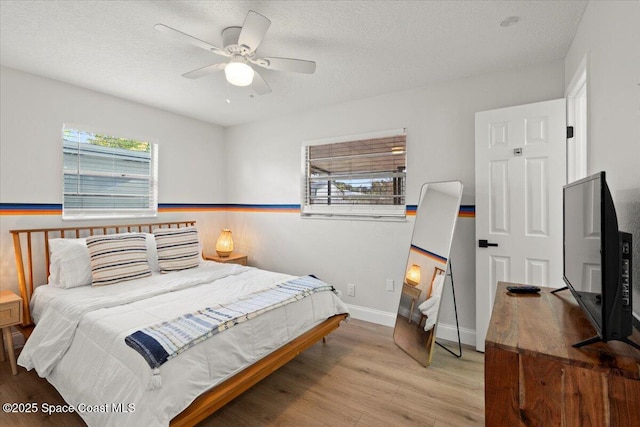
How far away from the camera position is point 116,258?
111 inches

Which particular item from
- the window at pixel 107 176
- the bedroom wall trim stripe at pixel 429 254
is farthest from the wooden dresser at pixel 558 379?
the window at pixel 107 176

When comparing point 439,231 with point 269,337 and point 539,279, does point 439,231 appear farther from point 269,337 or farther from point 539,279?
point 269,337

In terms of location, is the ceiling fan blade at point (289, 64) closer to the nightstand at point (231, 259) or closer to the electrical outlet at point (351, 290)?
the electrical outlet at point (351, 290)

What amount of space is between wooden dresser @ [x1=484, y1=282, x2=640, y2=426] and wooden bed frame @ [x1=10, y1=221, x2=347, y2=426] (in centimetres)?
136

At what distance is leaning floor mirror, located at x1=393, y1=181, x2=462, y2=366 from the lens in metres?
2.63

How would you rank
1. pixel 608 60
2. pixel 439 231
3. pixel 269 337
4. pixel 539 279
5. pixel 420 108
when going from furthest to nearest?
1. pixel 420 108
2. pixel 439 231
3. pixel 539 279
4. pixel 269 337
5. pixel 608 60

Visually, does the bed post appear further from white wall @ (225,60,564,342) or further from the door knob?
the door knob

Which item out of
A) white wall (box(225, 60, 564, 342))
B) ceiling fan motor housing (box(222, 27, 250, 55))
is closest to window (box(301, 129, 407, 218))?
white wall (box(225, 60, 564, 342))

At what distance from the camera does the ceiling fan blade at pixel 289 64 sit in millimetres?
2168

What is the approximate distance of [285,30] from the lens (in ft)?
7.07

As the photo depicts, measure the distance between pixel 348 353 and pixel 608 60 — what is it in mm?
2613

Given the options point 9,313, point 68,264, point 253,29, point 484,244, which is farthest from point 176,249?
point 484,244

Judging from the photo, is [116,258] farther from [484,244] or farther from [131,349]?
[484,244]

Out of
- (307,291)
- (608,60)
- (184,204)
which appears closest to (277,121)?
(184,204)
